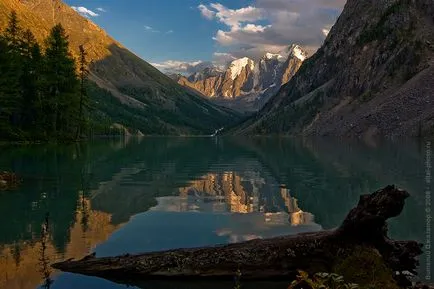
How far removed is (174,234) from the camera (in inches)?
817

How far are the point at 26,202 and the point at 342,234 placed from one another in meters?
19.9

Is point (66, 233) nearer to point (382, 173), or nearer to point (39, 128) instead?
point (382, 173)

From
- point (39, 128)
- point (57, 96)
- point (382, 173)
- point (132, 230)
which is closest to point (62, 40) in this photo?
point (57, 96)

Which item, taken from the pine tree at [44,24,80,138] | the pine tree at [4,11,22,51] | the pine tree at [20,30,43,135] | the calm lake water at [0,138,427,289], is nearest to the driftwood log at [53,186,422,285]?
the calm lake water at [0,138,427,289]

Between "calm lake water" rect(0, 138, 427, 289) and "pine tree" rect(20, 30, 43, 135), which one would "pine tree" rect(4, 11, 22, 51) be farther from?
"calm lake water" rect(0, 138, 427, 289)

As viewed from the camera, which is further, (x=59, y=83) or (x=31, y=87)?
(x=59, y=83)

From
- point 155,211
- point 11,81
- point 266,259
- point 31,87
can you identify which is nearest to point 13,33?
point 31,87

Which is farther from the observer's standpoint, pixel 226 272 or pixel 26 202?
pixel 26 202

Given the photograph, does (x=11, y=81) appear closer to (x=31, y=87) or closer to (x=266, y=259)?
(x=31, y=87)

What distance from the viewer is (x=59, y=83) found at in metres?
87.9

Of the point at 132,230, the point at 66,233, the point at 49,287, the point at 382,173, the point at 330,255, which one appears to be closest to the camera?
the point at 49,287

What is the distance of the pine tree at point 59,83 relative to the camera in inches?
3351

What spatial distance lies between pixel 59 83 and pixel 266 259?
81.2 metres

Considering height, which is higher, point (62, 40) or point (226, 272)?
point (62, 40)
